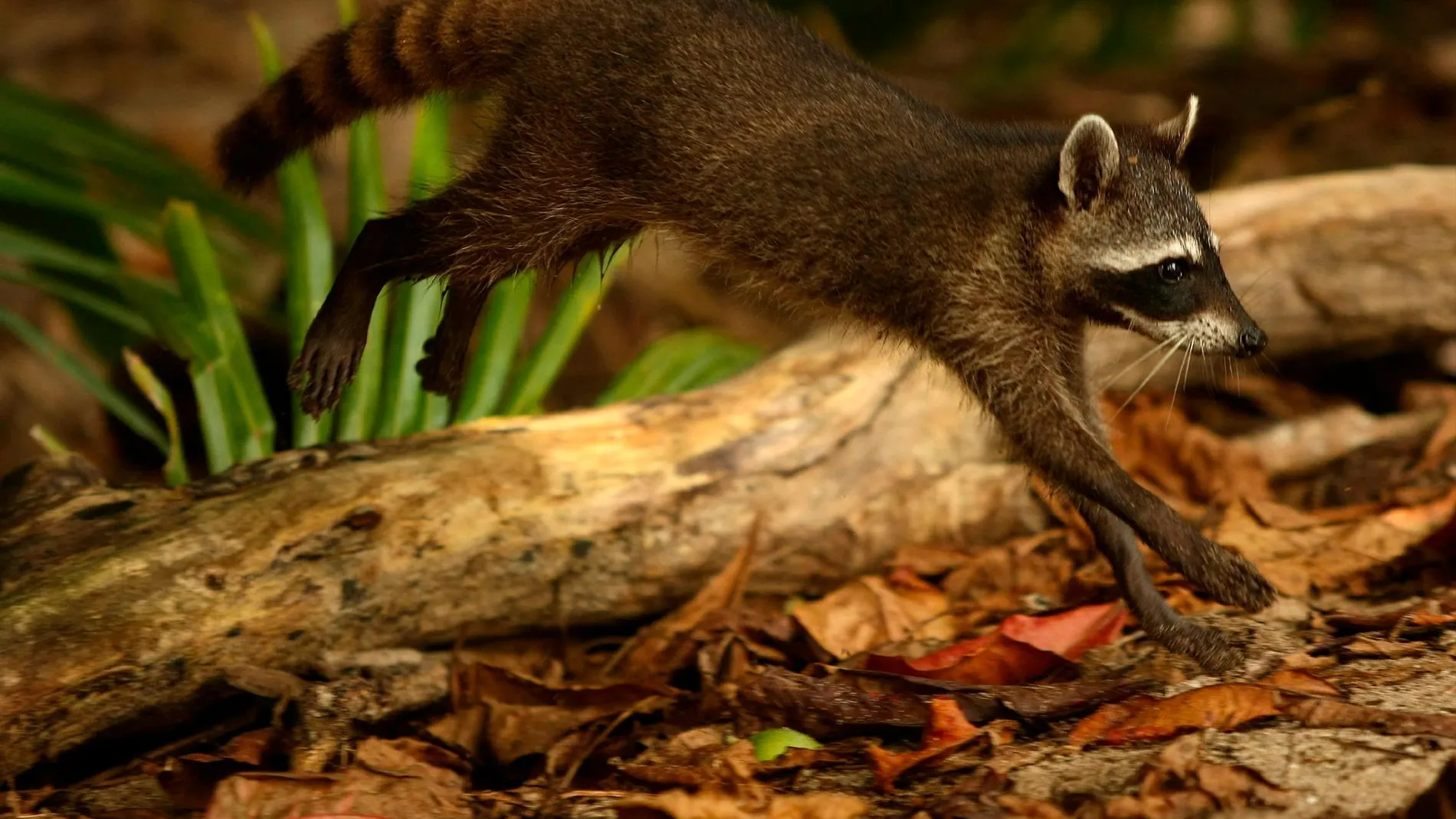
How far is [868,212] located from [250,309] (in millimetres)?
3722

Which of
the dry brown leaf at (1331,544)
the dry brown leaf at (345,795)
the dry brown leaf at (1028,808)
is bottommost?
the dry brown leaf at (345,795)

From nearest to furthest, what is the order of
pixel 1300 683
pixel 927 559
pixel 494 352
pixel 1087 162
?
pixel 1300 683
pixel 1087 162
pixel 927 559
pixel 494 352

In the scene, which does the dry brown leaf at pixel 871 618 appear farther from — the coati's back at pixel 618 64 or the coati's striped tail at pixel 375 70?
the coati's striped tail at pixel 375 70

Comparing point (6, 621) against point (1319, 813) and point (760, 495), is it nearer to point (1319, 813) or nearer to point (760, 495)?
point (760, 495)

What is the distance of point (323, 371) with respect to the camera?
410 cm

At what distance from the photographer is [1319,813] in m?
2.54

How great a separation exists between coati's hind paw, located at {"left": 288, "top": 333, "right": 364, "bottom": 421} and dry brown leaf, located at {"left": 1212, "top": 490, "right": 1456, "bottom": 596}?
108 inches

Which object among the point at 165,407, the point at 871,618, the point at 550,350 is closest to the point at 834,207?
the point at 871,618

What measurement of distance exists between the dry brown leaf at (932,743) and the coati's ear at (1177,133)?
5.55 feet

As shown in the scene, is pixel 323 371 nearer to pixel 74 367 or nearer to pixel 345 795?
pixel 74 367

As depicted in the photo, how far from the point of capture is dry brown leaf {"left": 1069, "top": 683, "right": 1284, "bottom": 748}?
118 inches

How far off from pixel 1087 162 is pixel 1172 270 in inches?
14.2

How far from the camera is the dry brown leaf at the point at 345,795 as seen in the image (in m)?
2.99

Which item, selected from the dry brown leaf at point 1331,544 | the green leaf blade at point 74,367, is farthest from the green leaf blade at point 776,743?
the green leaf blade at point 74,367
